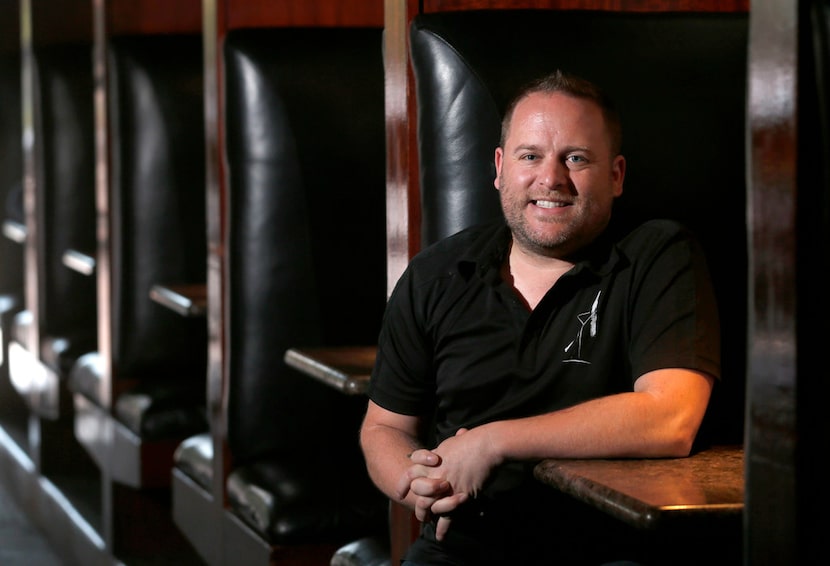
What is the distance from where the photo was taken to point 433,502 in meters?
1.78

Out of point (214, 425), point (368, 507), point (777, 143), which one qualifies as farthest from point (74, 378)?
point (777, 143)

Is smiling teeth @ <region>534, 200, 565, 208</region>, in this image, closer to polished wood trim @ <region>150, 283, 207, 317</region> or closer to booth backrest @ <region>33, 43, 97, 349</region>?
polished wood trim @ <region>150, 283, 207, 317</region>

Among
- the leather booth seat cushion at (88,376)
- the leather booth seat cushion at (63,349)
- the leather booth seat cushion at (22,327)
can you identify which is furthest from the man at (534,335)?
the leather booth seat cushion at (22,327)

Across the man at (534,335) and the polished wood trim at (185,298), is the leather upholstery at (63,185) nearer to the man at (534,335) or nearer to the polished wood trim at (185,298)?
the polished wood trim at (185,298)

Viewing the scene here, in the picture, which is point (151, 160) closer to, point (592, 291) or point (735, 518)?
point (592, 291)

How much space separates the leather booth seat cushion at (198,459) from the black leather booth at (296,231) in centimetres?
7

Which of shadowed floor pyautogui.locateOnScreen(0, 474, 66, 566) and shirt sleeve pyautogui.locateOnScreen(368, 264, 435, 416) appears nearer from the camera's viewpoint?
shirt sleeve pyautogui.locateOnScreen(368, 264, 435, 416)

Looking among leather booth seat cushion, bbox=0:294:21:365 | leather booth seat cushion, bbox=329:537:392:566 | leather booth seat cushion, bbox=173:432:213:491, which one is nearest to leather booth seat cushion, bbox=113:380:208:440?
leather booth seat cushion, bbox=173:432:213:491

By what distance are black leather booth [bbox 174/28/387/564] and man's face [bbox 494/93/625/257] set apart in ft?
3.76

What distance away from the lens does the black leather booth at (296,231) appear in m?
2.97

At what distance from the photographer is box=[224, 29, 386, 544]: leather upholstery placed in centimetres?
297

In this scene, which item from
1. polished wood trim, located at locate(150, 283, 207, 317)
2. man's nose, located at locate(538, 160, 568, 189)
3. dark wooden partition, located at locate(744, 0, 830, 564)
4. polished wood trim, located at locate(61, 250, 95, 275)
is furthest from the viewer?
polished wood trim, located at locate(61, 250, 95, 275)

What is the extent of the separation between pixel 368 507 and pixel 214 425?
21.6 inches

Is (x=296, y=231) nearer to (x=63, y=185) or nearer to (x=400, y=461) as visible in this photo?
(x=400, y=461)
